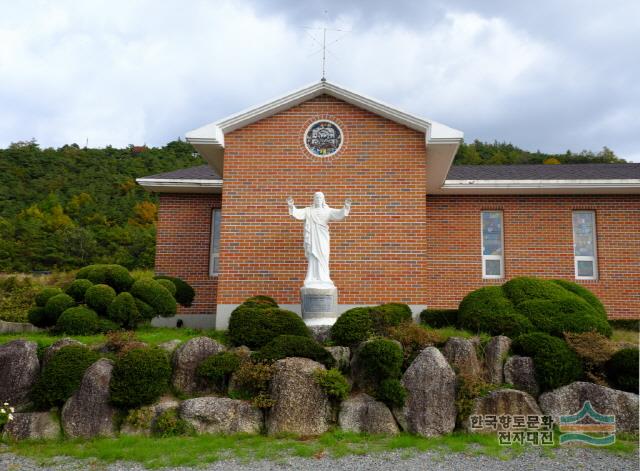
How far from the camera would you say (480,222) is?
15602 mm

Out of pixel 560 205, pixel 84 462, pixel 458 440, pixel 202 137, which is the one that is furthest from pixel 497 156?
pixel 84 462

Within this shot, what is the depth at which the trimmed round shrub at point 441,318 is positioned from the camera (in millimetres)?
11347

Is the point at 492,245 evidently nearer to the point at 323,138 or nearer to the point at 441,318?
the point at 441,318

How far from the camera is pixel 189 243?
15.9m

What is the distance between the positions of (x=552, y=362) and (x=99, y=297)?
8.44 metres

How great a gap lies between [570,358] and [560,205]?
783 centimetres

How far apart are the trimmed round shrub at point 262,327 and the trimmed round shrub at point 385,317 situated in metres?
1.24

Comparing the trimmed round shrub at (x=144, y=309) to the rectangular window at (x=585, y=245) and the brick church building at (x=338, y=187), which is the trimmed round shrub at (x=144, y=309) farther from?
the rectangular window at (x=585, y=245)

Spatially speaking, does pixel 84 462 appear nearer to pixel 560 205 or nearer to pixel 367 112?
pixel 367 112

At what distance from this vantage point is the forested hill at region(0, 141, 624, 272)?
1252 inches

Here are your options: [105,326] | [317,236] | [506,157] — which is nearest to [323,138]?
[317,236]

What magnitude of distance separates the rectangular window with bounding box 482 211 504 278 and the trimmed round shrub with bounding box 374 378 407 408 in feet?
25.4

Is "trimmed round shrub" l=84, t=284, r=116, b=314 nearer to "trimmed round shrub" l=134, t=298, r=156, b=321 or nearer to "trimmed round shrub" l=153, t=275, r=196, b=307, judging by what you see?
"trimmed round shrub" l=134, t=298, r=156, b=321

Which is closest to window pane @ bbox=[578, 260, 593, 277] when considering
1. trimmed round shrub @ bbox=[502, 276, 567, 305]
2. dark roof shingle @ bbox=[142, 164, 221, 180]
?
trimmed round shrub @ bbox=[502, 276, 567, 305]
